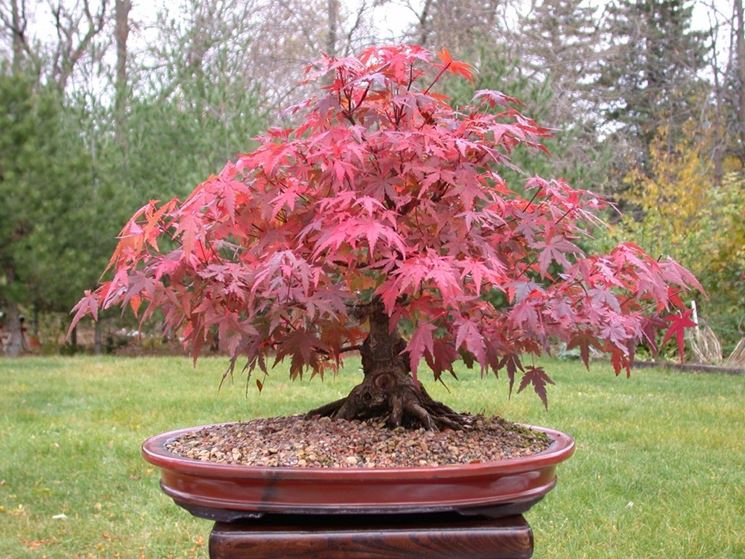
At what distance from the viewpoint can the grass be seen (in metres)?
3.41

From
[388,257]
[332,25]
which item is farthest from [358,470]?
[332,25]

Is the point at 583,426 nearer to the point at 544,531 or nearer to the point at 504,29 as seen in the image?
the point at 544,531

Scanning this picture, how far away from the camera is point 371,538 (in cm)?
158

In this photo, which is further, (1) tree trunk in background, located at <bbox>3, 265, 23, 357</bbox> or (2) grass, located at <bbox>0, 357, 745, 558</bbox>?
(1) tree trunk in background, located at <bbox>3, 265, 23, 357</bbox>

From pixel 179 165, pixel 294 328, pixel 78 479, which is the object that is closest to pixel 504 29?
pixel 179 165

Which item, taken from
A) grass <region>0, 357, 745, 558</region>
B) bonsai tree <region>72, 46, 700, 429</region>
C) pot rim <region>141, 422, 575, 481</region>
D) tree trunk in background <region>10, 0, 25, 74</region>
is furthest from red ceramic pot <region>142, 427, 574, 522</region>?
tree trunk in background <region>10, 0, 25, 74</region>

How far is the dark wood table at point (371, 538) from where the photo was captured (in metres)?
1.59

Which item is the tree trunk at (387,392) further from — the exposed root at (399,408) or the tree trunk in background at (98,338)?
the tree trunk in background at (98,338)

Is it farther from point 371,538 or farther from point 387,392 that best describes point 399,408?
point 371,538

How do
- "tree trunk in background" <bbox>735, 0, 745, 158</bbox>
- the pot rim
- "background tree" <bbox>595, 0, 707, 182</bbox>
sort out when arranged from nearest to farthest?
the pot rim → "tree trunk in background" <bbox>735, 0, 745, 158</bbox> → "background tree" <bbox>595, 0, 707, 182</bbox>

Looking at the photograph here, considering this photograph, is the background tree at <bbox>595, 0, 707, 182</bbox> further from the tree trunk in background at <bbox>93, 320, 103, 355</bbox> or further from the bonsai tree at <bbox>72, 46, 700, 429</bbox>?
the bonsai tree at <bbox>72, 46, 700, 429</bbox>

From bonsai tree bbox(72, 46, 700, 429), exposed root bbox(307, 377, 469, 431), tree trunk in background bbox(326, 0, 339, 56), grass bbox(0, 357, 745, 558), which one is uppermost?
tree trunk in background bbox(326, 0, 339, 56)

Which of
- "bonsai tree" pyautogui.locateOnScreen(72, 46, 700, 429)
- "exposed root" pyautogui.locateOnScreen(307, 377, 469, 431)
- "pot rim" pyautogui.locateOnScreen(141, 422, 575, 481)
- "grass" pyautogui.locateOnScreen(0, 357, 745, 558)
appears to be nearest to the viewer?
"pot rim" pyautogui.locateOnScreen(141, 422, 575, 481)

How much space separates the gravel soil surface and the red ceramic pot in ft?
0.25
